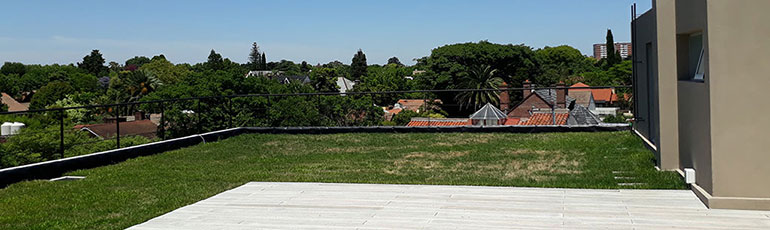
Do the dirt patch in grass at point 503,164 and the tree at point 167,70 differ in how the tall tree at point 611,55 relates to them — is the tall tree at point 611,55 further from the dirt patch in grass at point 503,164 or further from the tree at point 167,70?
the dirt patch in grass at point 503,164

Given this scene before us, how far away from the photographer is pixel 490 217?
4.58 metres

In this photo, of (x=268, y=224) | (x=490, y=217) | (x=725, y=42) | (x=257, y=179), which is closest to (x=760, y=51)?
(x=725, y=42)

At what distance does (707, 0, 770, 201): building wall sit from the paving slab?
0.27m

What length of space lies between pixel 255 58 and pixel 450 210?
359ft

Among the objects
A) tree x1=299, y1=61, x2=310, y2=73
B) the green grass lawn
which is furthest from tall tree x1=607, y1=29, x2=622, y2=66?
the green grass lawn

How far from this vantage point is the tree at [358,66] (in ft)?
371

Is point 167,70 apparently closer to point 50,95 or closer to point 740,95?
point 50,95

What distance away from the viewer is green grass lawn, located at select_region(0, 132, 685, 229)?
5359mm

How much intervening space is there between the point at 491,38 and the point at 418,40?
32.2 ft

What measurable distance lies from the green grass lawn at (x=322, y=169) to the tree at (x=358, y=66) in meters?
102

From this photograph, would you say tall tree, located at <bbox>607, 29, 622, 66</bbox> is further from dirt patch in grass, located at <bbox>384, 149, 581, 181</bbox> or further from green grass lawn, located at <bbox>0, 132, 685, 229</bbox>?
dirt patch in grass, located at <bbox>384, 149, 581, 181</bbox>

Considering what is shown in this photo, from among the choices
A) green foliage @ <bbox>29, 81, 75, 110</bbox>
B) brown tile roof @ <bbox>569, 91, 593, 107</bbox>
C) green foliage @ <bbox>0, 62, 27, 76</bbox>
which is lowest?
brown tile roof @ <bbox>569, 91, 593, 107</bbox>

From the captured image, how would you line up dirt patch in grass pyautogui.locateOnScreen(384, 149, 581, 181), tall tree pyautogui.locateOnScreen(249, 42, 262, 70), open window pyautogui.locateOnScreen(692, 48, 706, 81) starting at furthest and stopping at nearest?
1. tall tree pyautogui.locateOnScreen(249, 42, 262, 70)
2. dirt patch in grass pyautogui.locateOnScreen(384, 149, 581, 181)
3. open window pyautogui.locateOnScreen(692, 48, 706, 81)

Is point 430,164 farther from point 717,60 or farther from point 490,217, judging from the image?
point 717,60
